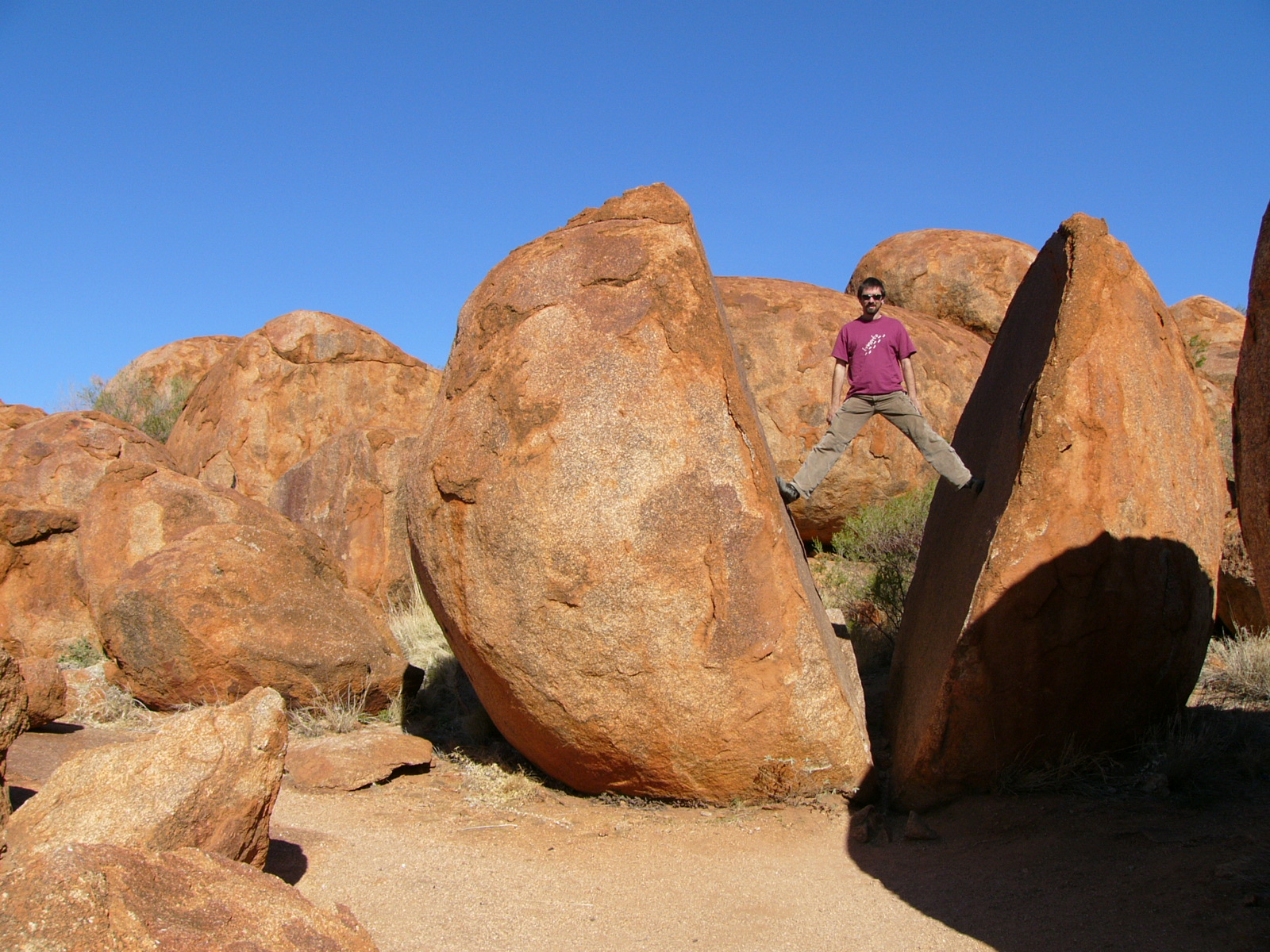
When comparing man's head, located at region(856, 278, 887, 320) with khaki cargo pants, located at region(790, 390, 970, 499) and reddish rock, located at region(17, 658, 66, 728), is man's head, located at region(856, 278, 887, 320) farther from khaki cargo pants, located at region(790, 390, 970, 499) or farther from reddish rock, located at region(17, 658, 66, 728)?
reddish rock, located at region(17, 658, 66, 728)

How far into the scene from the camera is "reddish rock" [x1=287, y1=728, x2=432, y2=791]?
15.5 feet

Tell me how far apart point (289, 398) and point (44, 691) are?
692 centimetres

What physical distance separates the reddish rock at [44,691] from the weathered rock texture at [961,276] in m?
7.51

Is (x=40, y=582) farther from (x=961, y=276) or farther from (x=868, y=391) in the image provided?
(x=961, y=276)

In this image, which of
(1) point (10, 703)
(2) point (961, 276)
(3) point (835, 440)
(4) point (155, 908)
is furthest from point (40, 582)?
(2) point (961, 276)

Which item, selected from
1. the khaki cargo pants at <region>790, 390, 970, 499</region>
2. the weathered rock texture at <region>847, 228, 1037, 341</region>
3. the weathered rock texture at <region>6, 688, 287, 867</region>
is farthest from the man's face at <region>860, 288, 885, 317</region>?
the weathered rock texture at <region>847, 228, 1037, 341</region>

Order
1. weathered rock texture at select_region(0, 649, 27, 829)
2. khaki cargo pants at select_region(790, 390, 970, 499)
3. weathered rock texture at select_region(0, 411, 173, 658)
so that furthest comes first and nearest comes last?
weathered rock texture at select_region(0, 411, 173, 658)
khaki cargo pants at select_region(790, 390, 970, 499)
weathered rock texture at select_region(0, 649, 27, 829)

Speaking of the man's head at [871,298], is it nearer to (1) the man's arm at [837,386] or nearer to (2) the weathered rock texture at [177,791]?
(1) the man's arm at [837,386]

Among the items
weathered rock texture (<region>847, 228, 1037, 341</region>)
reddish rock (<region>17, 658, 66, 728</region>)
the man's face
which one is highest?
weathered rock texture (<region>847, 228, 1037, 341</region>)

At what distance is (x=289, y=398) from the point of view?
39.0ft

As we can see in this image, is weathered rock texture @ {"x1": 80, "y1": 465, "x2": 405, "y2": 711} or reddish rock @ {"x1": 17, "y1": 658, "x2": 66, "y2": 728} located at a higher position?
weathered rock texture @ {"x1": 80, "y1": 465, "x2": 405, "y2": 711}

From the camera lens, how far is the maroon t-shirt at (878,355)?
5184 millimetres

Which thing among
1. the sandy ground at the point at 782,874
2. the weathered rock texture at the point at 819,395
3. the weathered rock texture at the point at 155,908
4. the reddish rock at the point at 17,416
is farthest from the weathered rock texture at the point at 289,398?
the weathered rock texture at the point at 155,908

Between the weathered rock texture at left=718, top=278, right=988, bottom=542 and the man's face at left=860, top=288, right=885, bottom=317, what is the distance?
2.95 metres
